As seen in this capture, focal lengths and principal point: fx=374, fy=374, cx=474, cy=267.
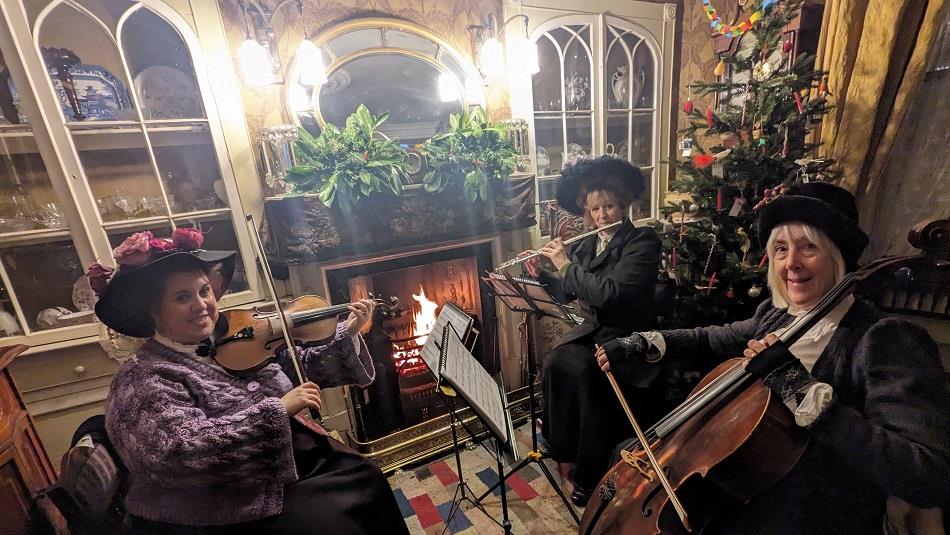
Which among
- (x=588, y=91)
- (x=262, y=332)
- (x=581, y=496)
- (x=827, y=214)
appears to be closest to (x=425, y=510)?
(x=581, y=496)

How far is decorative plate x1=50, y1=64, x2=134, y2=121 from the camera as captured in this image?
1.61 m

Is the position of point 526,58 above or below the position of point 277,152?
above

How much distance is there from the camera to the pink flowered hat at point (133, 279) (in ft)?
3.60

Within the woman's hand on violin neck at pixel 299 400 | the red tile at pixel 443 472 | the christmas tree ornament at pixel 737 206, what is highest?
the christmas tree ornament at pixel 737 206

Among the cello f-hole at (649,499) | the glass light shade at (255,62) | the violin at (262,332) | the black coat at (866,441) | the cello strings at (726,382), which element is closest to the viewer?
the black coat at (866,441)

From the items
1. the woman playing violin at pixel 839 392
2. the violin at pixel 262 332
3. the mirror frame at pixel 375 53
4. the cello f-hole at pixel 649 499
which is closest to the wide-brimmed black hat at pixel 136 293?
the violin at pixel 262 332

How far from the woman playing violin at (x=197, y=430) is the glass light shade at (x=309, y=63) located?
1.00 m

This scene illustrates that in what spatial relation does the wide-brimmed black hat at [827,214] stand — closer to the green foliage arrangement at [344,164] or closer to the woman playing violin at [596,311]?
the woman playing violin at [596,311]

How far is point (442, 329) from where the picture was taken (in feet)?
4.93

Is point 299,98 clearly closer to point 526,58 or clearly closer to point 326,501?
point 526,58

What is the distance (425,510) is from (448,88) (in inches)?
89.9

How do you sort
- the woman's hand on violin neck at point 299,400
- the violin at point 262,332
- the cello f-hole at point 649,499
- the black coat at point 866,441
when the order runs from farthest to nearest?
the violin at point 262,332 → the woman's hand on violin neck at point 299,400 → the cello f-hole at point 649,499 → the black coat at point 866,441

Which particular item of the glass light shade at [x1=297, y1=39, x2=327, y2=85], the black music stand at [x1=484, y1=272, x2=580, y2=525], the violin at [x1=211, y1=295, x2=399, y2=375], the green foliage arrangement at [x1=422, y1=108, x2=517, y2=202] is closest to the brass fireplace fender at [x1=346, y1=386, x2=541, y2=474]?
the black music stand at [x1=484, y1=272, x2=580, y2=525]

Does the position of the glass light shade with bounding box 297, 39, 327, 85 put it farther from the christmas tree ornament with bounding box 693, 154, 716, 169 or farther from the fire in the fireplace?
the christmas tree ornament with bounding box 693, 154, 716, 169
